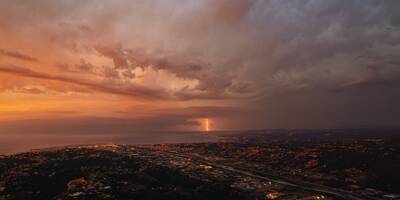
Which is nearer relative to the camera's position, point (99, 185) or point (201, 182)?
point (99, 185)

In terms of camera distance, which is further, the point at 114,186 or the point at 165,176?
the point at 165,176

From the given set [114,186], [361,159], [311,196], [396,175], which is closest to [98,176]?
[114,186]

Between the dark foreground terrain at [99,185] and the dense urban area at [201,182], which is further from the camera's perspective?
the dense urban area at [201,182]

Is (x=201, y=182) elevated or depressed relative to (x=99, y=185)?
depressed

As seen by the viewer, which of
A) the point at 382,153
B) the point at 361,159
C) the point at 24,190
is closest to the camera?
the point at 24,190

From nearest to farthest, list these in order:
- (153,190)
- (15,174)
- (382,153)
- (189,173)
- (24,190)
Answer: (24,190) → (153,190) → (15,174) → (189,173) → (382,153)

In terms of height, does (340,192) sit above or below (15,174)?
below

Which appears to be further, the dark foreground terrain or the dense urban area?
the dense urban area

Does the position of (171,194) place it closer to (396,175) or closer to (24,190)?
(24,190)

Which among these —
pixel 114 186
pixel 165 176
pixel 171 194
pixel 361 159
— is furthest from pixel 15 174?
pixel 361 159
